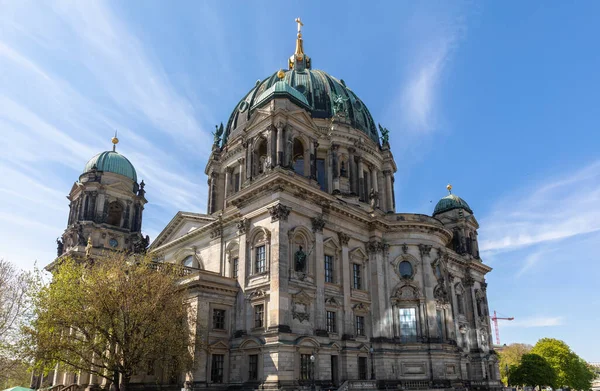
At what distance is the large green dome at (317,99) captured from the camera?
52844mm

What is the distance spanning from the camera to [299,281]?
3394cm

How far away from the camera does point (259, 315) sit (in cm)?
3347

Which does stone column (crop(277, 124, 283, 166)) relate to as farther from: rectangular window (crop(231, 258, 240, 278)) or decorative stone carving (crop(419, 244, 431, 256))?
decorative stone carving (crop(419, 244, 431, 256))

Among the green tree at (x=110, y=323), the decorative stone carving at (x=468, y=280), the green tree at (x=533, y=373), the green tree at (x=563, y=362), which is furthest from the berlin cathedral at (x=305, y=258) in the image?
the green tree at (x=563, y=362)

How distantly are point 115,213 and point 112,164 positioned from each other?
19.2ft

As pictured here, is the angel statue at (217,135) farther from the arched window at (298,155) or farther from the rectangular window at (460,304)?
the rectangular window at (460,304)

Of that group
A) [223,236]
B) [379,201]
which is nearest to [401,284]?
[379,201]

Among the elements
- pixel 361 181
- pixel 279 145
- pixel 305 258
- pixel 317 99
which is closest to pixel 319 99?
pixel 317 99

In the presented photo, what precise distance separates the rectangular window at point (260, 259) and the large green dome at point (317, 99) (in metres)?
20.6

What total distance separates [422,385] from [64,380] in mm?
32062

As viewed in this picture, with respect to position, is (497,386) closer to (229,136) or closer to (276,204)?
(276,204)

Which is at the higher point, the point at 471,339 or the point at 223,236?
the point at 223,236

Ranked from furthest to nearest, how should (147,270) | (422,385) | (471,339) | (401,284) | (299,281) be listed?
(471,339)
(401,284)
(422,385)
(299,281)
(147,270)

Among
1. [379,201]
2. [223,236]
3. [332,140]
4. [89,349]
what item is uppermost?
[332,140]
